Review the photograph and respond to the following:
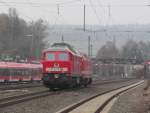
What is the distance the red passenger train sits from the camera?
62188mm

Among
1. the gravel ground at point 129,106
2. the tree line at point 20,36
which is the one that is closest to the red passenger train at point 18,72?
the gravel ground at point 129,106

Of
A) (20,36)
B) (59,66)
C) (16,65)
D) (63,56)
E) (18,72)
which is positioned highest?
(20,36)

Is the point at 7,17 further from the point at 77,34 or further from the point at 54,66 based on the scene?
the point at 54,66

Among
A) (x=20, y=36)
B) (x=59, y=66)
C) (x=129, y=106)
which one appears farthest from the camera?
(x=20, y=36)

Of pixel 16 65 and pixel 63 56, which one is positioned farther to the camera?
pixel 16 65

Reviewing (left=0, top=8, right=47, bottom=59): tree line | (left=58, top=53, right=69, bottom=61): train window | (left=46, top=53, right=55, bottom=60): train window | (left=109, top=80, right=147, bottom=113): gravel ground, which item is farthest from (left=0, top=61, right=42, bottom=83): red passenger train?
(left=0, top=8, right=47, bottom=59): tree line

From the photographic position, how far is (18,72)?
6850cm

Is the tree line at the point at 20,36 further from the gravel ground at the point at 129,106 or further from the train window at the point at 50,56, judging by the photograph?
the gravel ground at the point at 129,106

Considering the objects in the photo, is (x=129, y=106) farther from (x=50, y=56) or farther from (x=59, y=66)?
(x=50, y=56)

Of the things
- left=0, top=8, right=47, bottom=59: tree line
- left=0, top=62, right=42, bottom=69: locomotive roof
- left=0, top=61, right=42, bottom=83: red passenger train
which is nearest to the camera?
left=0, top=61, right=42, bottom=83: red passenger train

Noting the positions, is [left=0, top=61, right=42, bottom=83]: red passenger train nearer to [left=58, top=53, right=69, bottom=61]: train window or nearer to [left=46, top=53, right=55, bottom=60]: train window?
[left=46, top=53, right=55, bottom=60]: train window

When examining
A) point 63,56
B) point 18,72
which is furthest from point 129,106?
point 18,72

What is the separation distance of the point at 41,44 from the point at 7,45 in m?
8.28

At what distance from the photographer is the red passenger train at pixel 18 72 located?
6219cm
